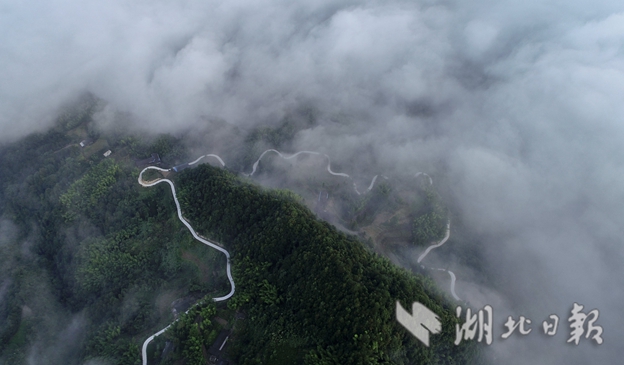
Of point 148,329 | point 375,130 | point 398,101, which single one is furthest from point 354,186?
point 148,329

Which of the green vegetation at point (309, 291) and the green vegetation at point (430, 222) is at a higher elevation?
the green vegetation at point (309, 291)

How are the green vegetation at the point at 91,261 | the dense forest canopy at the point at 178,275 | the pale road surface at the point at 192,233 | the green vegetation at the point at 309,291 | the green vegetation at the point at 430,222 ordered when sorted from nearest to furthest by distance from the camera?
the green vegetation at the point at 309,291 < the dense forest canopy at the point at 178,275 < the pale road surface at the point at 192,233 < the green vegetation at the point at 91,261 < the green vegetation at the point at 430,222

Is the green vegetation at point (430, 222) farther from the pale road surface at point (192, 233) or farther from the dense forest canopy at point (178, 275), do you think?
the pale road surface at point (192, 233)

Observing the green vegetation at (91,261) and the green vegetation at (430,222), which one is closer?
the green vegetation at (91,261)

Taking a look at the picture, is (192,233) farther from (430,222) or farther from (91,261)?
(430,222)

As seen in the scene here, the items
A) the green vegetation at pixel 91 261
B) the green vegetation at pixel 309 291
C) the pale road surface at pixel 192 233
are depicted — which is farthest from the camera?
the green vegetation at pixel 91 261

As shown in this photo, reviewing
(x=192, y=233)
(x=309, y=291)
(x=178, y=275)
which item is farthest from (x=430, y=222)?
(x=178, y=275)

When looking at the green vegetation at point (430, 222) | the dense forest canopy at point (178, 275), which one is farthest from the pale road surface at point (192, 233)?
the green vegetation at point (430, 222)

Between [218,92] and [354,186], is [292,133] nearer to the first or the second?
[354,186]
